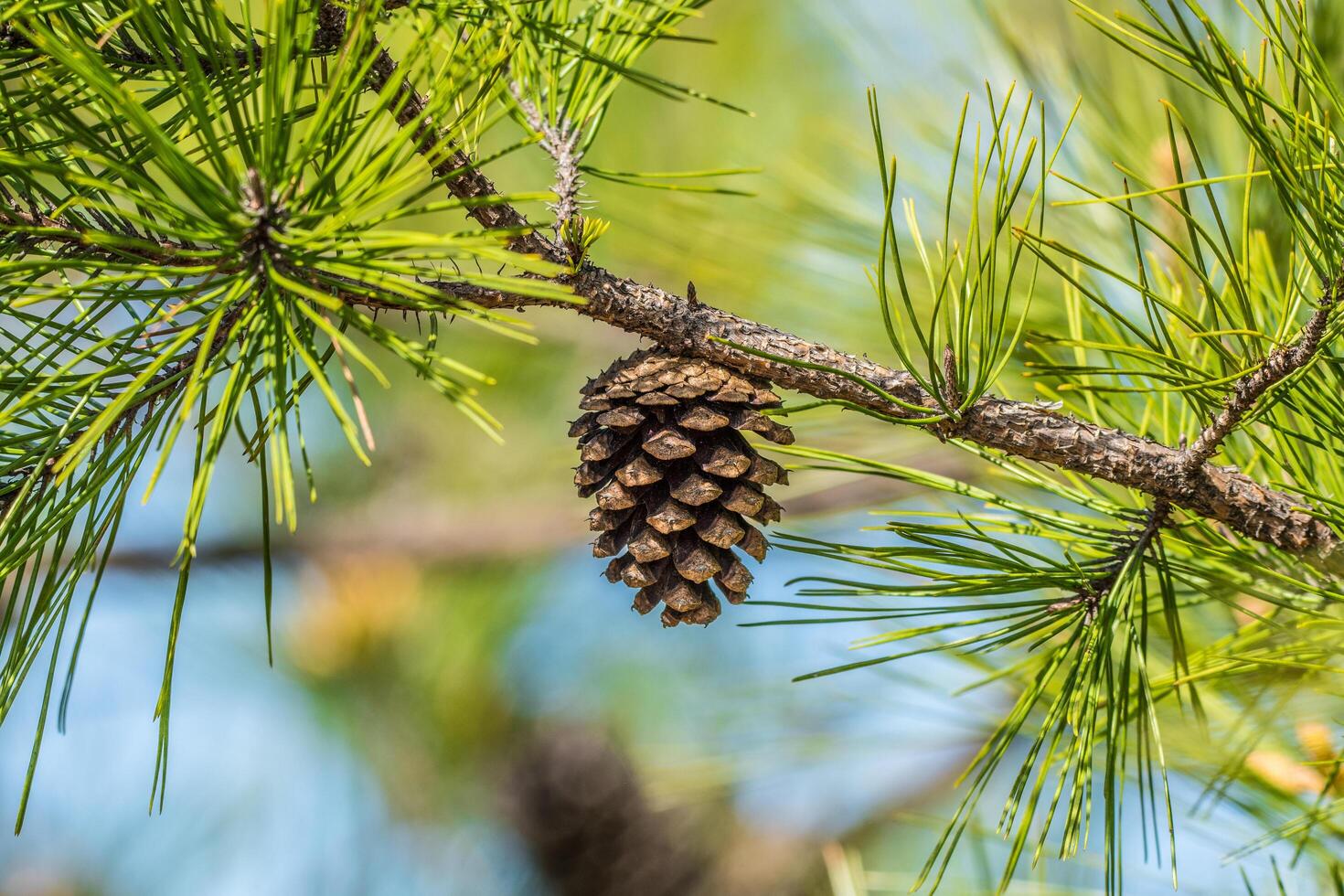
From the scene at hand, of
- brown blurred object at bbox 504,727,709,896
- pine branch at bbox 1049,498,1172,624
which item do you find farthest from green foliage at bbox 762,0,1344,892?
brown blurred object at bbox 504,727,709,896

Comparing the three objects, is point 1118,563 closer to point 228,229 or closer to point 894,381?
point 894,381

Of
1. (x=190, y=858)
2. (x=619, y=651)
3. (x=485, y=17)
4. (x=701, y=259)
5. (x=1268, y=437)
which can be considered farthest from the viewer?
(x=619, y=651)

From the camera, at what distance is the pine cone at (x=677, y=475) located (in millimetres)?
491

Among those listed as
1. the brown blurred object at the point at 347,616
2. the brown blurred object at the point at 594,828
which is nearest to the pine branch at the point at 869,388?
the brown blurred object at the point at 594,828

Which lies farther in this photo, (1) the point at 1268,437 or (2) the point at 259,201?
(1) the point at 1268,437

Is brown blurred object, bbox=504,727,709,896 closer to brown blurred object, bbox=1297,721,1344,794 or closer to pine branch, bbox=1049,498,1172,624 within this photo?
brown blurred object, bbox=1297,721,1344,794

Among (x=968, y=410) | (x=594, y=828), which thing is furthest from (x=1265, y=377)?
(x=594, y=828)

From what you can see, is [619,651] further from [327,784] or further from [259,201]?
[259,201]

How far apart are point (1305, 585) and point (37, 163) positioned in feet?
1.76

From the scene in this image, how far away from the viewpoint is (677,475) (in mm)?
519

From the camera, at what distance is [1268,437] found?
71cm

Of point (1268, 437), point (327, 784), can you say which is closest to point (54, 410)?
point (1268, 437)

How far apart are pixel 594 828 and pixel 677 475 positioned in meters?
1.04

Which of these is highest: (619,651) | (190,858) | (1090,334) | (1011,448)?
(1090,334)
